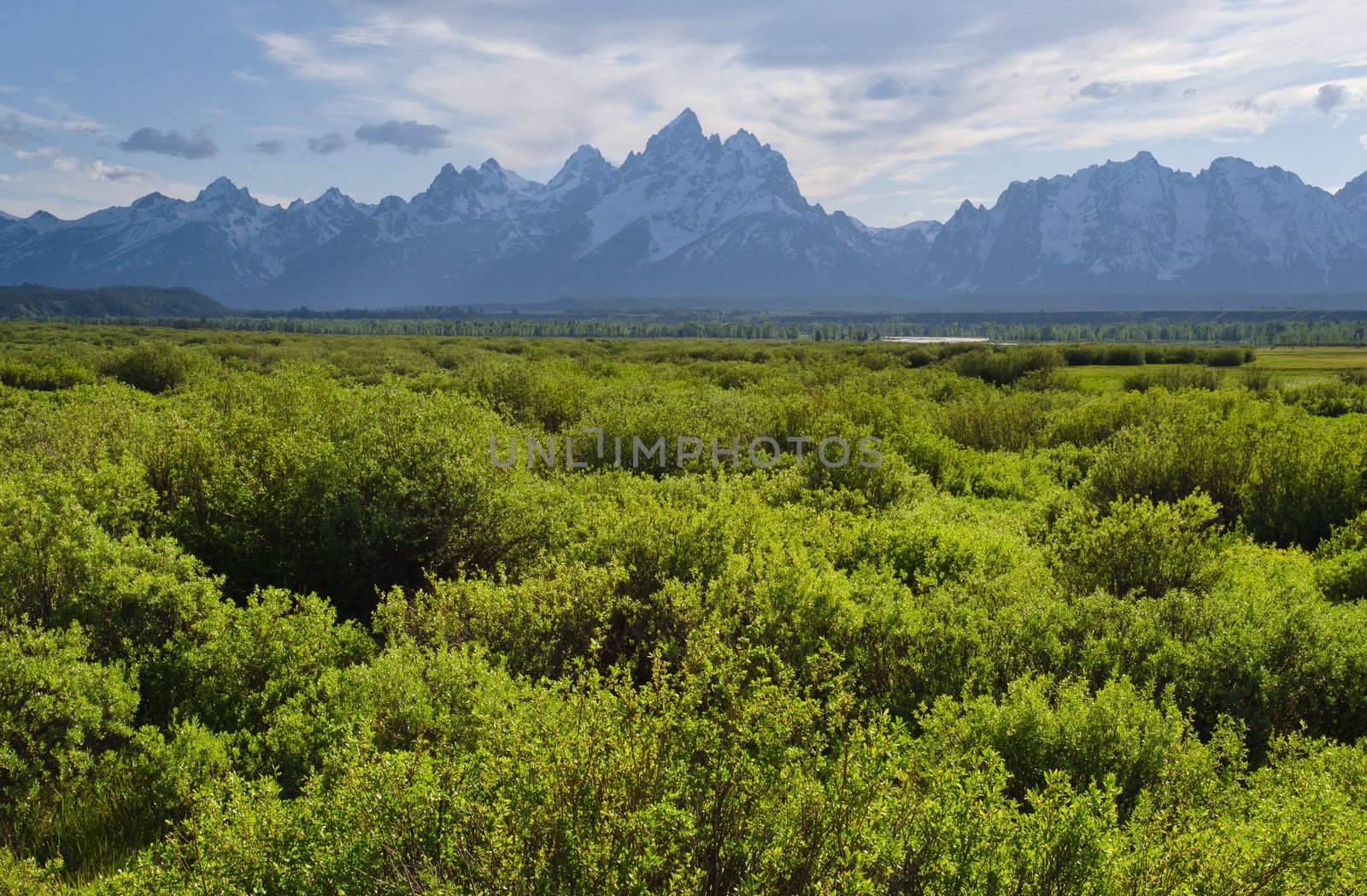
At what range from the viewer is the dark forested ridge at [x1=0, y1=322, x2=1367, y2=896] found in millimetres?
5227

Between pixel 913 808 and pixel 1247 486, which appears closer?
pixel 913 808

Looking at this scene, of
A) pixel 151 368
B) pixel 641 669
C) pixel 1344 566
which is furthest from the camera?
pixel 151 368

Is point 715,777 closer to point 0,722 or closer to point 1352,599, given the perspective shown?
point 0,722

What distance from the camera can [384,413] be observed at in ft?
47.8

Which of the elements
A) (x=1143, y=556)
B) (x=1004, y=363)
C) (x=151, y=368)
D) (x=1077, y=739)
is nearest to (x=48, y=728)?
(x=1077, y=739)

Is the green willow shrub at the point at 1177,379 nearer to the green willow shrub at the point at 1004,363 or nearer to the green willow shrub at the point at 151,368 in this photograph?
the green willow shrub at the point at 1004,363

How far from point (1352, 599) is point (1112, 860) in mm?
13097

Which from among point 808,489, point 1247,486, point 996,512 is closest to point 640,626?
point 808,489

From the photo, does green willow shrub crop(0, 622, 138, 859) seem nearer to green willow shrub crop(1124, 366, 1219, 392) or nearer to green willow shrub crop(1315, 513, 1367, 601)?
green willow shrub crop(1315, 513, 1367, 601)

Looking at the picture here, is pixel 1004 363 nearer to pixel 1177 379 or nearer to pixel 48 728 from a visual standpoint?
pixel 1177 379

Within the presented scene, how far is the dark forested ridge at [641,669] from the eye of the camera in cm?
523

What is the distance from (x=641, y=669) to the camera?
10.8 metres

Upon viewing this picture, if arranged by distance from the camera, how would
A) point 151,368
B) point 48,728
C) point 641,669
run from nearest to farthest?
point 48,728
point 641,669
point 151,368

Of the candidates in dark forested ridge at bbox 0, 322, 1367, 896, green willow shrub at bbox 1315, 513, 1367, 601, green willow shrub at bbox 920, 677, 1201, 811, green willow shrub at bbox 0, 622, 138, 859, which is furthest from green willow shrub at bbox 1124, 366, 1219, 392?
green willow shrub at bbox 0, 622, 138, 859
